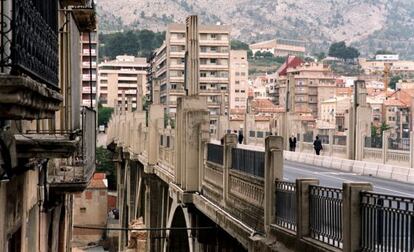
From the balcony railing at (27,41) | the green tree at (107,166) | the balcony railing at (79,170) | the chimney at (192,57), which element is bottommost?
the green tree at (107,166)

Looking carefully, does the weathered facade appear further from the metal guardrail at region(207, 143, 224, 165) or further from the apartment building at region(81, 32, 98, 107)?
the metal guardrail at region(207, 143, 224, 165)

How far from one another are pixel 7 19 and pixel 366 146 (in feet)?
108

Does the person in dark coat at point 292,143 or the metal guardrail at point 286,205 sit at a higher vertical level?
the metal guardrail at point 286,205

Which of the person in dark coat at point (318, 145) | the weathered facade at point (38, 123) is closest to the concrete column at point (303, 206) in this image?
the weathered facade at point (38, 123)

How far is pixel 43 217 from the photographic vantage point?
45.6ft

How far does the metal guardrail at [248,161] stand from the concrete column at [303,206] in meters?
2.55

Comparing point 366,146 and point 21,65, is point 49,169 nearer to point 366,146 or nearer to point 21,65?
point 21,65

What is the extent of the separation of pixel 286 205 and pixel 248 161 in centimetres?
272

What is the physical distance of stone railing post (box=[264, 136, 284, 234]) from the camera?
43.2ft

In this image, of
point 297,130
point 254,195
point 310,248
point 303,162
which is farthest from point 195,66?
point 297,130

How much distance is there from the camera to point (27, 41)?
7090 millimetres

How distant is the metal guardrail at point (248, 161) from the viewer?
1444 centimetres

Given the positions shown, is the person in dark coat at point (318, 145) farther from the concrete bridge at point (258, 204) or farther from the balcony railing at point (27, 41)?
the balcony railing at point (27, 41)

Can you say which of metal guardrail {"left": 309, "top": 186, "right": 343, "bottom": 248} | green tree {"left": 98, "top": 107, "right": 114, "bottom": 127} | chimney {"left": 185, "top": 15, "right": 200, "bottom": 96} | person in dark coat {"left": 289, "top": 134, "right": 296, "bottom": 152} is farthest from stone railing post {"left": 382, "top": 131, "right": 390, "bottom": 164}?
green tree {"left": 98, "top": 107, "right": 114, "bottom": 127}
